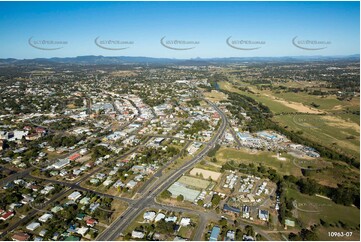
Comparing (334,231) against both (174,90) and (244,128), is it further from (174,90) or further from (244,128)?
(174,90)

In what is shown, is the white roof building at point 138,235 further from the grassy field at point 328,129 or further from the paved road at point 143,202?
the grassy field at point 328,129

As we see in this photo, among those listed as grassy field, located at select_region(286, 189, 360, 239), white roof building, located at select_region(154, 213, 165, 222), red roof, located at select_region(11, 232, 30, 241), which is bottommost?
grassy field, located at select_region(286, 189, 360, 239)

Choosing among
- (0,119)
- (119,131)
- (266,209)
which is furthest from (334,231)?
(0,119)

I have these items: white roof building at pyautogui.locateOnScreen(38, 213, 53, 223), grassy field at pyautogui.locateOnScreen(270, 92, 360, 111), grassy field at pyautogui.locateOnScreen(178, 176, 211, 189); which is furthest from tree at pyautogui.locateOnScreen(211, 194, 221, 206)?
grassy field at pyautogui.locateOnScreen(270, 92, 360, 111)

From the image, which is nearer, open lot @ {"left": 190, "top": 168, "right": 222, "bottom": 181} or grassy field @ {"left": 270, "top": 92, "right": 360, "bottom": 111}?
open lot @ {"left": 190, "top": 168, "right": 222, "bottom": 181}

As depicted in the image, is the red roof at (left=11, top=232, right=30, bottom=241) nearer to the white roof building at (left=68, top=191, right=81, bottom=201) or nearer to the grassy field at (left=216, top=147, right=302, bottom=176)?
the white roof building at (left=68, top=191, right=81, bottom=201)

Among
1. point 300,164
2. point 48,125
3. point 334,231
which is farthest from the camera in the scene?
point 48,125

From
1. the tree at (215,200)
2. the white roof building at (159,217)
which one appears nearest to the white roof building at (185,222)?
the white roof building at (159,217)

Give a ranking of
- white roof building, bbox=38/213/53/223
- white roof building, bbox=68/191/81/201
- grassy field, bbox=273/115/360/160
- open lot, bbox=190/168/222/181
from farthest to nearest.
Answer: grassy field, bbox=273/115/360/160
open lot, bbox=190/168/222/181
white roof building, bbox=68/191/81/201
white roof building, bbox=38/213/53/223

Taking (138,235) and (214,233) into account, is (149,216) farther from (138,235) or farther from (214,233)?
(214,233)
